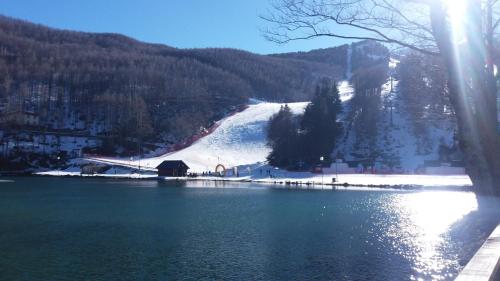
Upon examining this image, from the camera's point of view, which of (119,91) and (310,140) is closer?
(310,140)

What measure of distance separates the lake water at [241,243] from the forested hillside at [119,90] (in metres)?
83.7

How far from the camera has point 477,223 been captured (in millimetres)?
13617

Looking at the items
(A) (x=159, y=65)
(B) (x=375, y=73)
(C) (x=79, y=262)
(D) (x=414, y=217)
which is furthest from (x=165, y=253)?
(A) (x=159, y=65)

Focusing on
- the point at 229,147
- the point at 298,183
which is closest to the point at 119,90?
the point at 229,147

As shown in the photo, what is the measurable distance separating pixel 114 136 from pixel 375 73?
71.1m

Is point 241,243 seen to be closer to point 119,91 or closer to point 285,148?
point 285,148

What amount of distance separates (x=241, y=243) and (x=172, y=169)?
61.0 meters

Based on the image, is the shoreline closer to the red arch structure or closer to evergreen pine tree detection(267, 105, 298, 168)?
the red arch structure

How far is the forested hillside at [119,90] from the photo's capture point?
384 feet

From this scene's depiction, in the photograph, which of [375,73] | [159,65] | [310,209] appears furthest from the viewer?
[159,65]

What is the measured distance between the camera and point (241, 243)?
1673cm

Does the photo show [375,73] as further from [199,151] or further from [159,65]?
[159,65]

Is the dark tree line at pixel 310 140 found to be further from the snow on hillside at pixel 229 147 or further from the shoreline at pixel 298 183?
the snow on hillside at pixel 229 147

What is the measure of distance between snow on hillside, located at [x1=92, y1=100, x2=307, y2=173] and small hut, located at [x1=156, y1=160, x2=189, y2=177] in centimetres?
645
